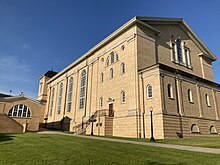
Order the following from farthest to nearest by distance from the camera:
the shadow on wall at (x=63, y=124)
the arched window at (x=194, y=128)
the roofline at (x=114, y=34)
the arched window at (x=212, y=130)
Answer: the shadow on wall at (x=63, y=124)
the roofline at (x=114, y=34)
the arched window at (x=212, y=130)
the arched window at (x=194, y=128)

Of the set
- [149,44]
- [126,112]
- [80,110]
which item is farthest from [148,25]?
[80,110]

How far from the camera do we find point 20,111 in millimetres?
29188

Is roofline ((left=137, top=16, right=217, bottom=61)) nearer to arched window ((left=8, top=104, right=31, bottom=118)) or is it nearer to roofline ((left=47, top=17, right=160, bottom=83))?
roofline ((left=47, top=17, right=160, bottom=83))

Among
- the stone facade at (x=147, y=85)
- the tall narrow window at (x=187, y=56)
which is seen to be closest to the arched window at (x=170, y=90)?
the stone facade at (x=147, y=85)

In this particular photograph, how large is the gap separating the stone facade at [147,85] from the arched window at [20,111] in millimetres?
8339

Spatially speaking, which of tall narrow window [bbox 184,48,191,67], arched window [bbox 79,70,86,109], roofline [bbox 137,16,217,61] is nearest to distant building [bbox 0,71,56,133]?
arched window [bbox 79,70,86,109]

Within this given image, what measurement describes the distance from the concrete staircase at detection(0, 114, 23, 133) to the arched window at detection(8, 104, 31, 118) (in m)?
3.34

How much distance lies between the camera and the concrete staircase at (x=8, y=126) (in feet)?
80.9

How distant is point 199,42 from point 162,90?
64.9ft

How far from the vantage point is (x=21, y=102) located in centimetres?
2953

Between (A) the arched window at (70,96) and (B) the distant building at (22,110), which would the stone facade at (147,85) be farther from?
(B) the distant building at (22,110)

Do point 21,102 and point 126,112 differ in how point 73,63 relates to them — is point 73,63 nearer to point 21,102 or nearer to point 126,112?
point 21,102

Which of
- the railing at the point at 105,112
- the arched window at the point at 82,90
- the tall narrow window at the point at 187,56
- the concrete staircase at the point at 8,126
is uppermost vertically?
the tall narrow window at the point at 187,56

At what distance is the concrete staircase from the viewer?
24.7 m
